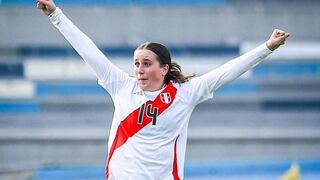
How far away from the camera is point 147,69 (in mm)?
3160

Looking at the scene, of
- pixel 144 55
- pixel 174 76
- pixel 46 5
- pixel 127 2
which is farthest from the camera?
pixel 127 2

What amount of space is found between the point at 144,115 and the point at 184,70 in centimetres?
423

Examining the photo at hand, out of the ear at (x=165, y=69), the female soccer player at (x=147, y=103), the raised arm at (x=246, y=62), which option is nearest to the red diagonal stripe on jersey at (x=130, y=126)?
the female soccer player at (x=147, y=103)

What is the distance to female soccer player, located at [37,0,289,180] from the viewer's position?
3129 millimetres

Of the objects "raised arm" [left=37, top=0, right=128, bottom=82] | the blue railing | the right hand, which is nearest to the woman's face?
"raised arm" [left=37, top=0, right=128, bottom=82]

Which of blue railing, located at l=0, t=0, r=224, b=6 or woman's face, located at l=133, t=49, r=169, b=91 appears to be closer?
woman's face, located at l=133, t=49, r=169, b=91

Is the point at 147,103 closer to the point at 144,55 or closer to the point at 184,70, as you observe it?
the point at 144,55

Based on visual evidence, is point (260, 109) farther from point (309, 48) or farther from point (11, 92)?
point (11, 92)

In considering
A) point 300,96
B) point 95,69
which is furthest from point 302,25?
point 95,69

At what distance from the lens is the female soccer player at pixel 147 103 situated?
3.13 m

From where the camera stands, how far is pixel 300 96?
7492 millimetres

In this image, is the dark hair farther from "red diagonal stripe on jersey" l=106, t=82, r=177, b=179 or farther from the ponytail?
"red diagonal stripe on jersey" l=106, t=82, r=177, b=179

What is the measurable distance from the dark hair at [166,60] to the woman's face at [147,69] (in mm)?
22

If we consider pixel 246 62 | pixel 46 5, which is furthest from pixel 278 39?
pixel 46 5
